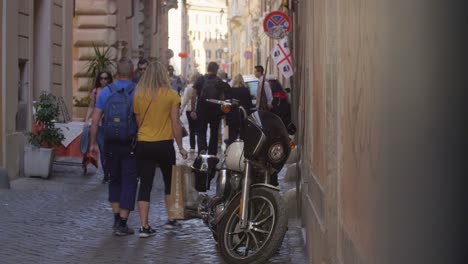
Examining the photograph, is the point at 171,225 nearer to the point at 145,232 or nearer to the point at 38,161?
the point at 145,232

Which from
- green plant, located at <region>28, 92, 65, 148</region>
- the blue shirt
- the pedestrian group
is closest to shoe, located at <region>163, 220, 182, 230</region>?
the pedestrian group

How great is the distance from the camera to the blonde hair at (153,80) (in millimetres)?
9492

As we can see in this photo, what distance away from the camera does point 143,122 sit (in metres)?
9.46

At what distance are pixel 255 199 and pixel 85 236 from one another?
7.27 feet

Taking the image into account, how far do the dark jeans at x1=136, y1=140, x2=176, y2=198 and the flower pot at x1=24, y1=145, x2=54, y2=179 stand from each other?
5.30m

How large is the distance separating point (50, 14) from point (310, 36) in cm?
971

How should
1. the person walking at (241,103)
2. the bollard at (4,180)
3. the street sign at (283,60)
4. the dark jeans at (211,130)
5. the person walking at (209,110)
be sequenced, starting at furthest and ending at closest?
the street sign at (283,60) < the person walking at (241,103) < the dark jeans at (211,130) < the person walking at (209,110) < the bollard at (4,180)

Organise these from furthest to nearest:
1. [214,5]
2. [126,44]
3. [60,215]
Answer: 1. [214,5]
2. [126,44]
3. [60,215]

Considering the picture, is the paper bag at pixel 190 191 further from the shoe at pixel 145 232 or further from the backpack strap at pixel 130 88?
the backpack strap at pixel 130 88

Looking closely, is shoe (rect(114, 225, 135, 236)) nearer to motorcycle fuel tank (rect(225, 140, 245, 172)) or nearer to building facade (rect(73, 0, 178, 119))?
motorcycle fuel tank (rect(225, 140, 245, 172))

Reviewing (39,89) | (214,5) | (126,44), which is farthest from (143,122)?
(214,5)

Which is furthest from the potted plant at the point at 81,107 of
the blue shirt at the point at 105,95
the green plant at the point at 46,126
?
the blue shirt at the point at 105,95

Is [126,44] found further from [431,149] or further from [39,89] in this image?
[431,149]

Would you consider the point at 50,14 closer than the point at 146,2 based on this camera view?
Yes
